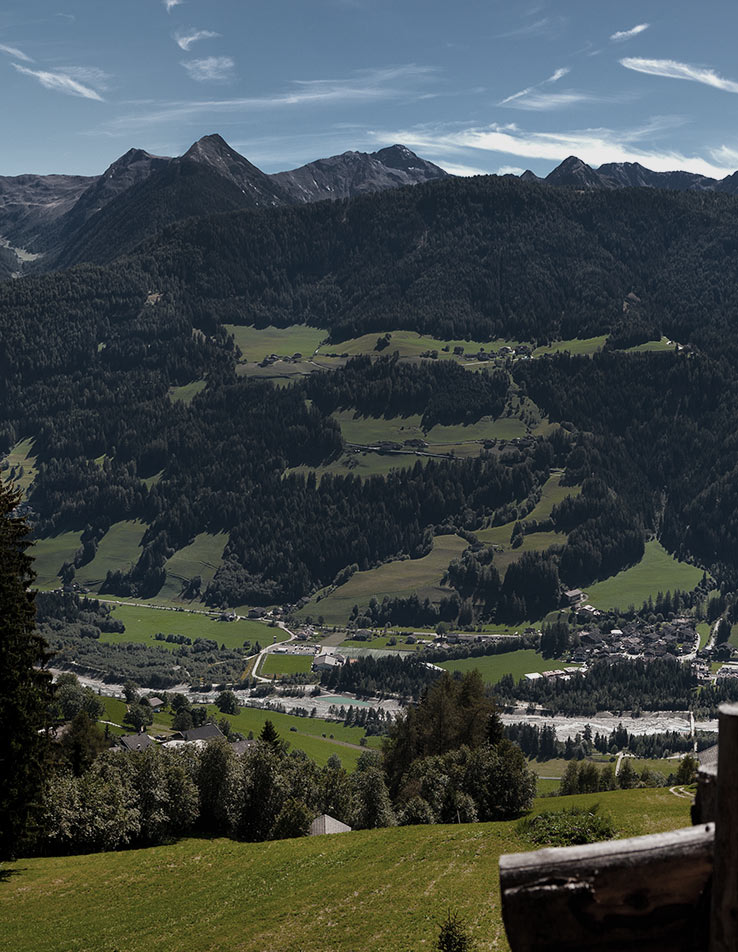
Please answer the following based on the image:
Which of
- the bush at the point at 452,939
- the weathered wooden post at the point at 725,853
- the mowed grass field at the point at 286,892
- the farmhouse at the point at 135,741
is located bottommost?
the farmhouse at the point at 135,741

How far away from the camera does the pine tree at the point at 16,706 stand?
184 ft

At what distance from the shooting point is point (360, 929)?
144ft

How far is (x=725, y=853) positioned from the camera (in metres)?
6.10

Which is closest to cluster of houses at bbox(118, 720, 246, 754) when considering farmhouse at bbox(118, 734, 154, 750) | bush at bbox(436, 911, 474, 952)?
farmhouse at bbox(118, 734, 154, 750)

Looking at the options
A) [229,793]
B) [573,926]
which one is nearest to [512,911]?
[573,926]

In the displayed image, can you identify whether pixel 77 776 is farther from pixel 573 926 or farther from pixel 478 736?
pixel 573 926

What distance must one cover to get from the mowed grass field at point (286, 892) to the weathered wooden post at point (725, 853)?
3556 cm

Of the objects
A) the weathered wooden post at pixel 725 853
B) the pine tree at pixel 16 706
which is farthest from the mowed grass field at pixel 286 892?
the weathered wooden post at pixel 725 853

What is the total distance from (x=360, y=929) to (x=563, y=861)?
1660 inches

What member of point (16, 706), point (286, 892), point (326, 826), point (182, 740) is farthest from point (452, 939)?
point (182, 740)

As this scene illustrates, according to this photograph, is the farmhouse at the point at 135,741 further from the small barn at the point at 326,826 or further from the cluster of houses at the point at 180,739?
the small barn at the point at 326,826

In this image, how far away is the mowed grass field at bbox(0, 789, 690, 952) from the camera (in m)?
44.5

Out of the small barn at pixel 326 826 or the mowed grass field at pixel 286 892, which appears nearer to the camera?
the mowed grass field at pixel 286 892

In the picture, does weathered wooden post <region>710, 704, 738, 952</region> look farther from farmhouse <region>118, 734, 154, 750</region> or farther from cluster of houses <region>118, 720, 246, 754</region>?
farmhouse <region>118, 734, 154, 750</region>
